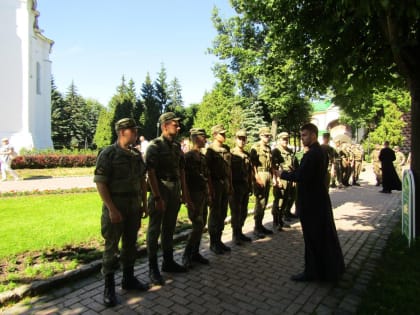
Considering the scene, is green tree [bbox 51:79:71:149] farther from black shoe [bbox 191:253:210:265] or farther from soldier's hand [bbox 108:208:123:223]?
soldier's hand [bbox 108:208:123:223]

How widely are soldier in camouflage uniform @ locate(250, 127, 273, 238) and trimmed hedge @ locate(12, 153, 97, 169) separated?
689 inches

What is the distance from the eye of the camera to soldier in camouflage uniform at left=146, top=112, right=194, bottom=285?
4.33 metres

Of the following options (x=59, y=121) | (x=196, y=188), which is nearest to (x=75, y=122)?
(x=59, y=121)

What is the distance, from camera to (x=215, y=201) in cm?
549

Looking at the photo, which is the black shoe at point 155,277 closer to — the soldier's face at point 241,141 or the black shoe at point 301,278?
the black shoe at point 301,278

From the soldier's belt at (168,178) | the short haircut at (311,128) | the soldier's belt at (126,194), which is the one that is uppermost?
the short haircut at (311,128)

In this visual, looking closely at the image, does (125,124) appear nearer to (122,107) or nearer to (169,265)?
(169,265)

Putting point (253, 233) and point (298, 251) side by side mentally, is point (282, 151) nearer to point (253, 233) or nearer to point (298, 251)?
point (253, 233)

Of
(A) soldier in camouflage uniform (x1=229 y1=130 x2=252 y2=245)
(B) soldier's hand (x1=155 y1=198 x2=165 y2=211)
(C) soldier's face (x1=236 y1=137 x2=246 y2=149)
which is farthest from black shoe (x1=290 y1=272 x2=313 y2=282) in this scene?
(C) soldier's face (x1=236 y1=137 x2=246 y2=149)

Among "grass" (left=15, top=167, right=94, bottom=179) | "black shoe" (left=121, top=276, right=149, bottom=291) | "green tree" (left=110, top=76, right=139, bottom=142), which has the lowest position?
"black shoe" (left=121, top=276, right=149, bottom=291)

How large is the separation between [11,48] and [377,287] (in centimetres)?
3051

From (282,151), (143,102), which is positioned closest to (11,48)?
(282,151)

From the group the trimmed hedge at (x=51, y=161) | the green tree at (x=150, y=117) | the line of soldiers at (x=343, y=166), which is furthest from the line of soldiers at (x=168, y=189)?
the green tree at (x=150, y=117)

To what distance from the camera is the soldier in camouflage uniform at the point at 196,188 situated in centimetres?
496
